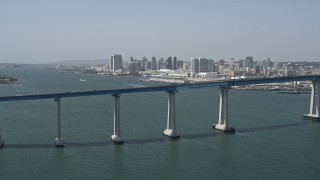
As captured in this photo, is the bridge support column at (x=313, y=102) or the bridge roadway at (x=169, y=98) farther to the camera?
the bridge support column at (x=313, y=102)

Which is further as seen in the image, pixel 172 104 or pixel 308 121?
pixel 308 121

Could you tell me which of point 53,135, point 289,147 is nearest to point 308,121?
point 289,147

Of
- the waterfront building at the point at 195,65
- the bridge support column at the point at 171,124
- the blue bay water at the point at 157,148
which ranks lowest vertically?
the blue bay water at the point at 157,148

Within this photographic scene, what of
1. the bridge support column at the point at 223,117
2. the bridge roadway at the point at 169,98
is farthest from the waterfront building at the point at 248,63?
the bridge support column at the point at 223,117

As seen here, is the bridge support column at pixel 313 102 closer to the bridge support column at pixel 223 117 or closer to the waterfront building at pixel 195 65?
the bridge support column at pixel 223 117

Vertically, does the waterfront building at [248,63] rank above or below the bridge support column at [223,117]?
above

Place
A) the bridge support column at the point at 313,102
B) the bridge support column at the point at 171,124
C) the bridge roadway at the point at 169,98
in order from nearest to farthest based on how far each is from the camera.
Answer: the bridge roadway at the point at 169,98 < the bridge support column at the point at 171,124 < the bridge support column at the point at 313,102

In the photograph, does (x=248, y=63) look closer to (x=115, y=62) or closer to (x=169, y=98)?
(x=115, y=62)

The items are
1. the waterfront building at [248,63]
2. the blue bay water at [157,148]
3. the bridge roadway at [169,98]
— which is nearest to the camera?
the blue bay water at [157,148]

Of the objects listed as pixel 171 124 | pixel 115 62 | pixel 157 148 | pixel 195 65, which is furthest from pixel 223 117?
pixel 115 62

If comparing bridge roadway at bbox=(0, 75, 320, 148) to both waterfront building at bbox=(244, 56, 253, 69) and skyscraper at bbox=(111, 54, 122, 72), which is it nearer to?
skyscraper at bbox=(111, 54, 122, 72)

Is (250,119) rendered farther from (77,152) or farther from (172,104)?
(77,152)
